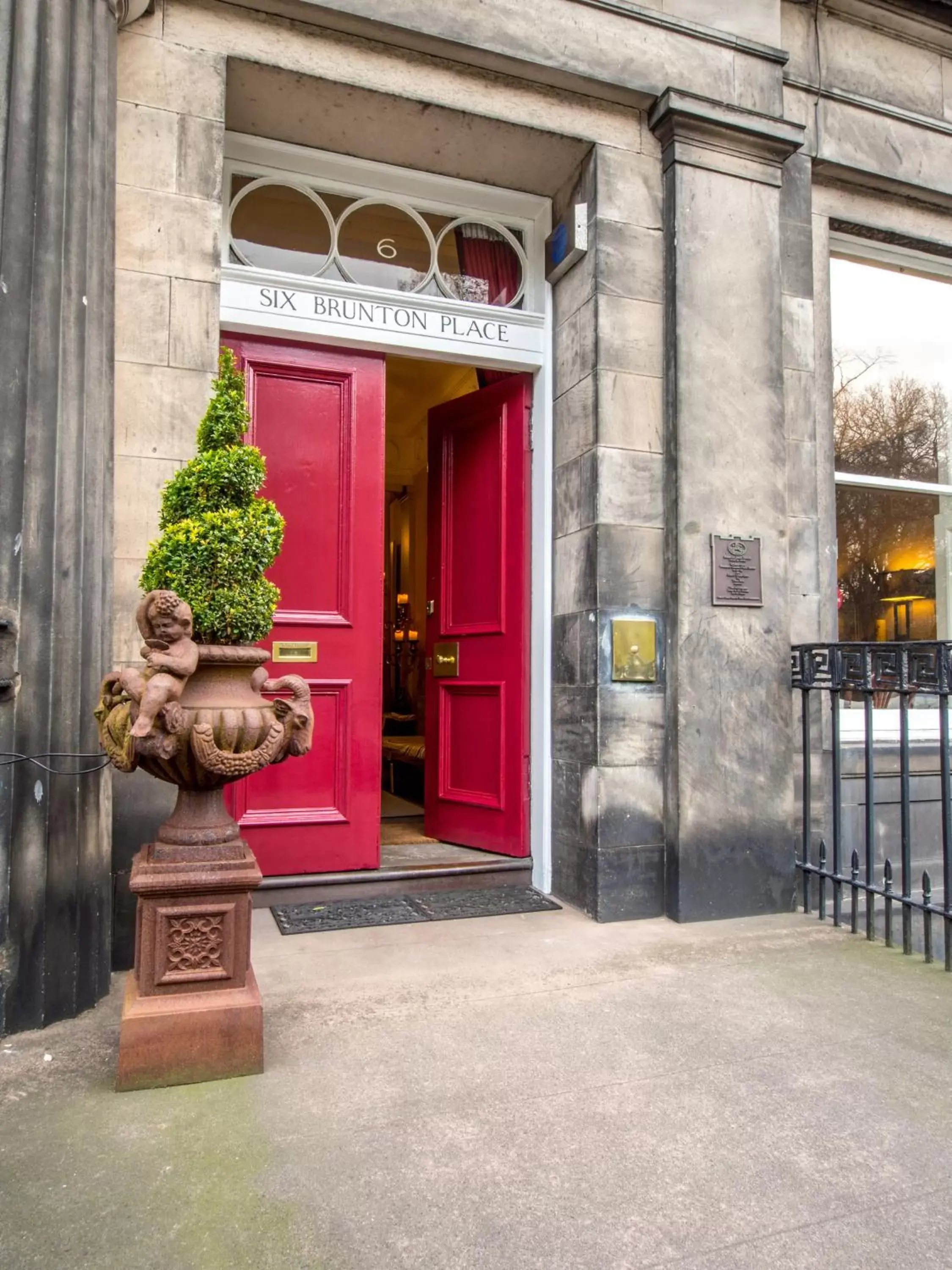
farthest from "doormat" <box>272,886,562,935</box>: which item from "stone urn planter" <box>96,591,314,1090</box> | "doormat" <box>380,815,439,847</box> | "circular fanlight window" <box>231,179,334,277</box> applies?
"circular fanlight window" <box>231,179,334,277</box>

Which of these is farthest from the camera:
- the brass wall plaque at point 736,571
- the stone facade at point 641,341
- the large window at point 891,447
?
the large window at point 891,447

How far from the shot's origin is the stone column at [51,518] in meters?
2.98

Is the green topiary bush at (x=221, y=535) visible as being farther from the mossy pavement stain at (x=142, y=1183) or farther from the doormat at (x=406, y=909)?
the doormat at (x=406, y=909)

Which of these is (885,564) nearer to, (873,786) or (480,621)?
(873,786)

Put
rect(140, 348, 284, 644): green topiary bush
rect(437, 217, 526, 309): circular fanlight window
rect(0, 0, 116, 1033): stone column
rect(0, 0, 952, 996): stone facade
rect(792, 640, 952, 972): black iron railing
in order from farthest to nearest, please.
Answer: rect(437, 217, 526, 309): circular fanlight window < rect(0, 0, 952, 996): stone facade < rect(792, 640, 952, 972): black iron railing < rect(0, 0, 116, 1033): stone column < rect(140, 348, 284, 644): green topiary bush

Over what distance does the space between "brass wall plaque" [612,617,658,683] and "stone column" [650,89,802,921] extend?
0.10m

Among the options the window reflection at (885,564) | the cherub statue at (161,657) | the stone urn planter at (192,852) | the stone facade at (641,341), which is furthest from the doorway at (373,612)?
the window reflection at (885,564)

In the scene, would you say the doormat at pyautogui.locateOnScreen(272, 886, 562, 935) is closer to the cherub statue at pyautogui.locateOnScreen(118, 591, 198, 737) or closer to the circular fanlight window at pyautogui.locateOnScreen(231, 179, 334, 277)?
the cherub statue at pyautogui.locateOnScreen(118, 591, 198, 737)

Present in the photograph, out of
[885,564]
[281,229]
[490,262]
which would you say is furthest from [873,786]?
[281,229]

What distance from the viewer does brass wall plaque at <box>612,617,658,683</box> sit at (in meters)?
4.50

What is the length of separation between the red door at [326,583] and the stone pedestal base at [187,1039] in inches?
77.4

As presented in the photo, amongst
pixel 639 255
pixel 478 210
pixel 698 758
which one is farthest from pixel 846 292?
pixel 698 758

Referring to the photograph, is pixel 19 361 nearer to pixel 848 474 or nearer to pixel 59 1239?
pixel 59 1239

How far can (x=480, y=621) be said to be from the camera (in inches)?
214
